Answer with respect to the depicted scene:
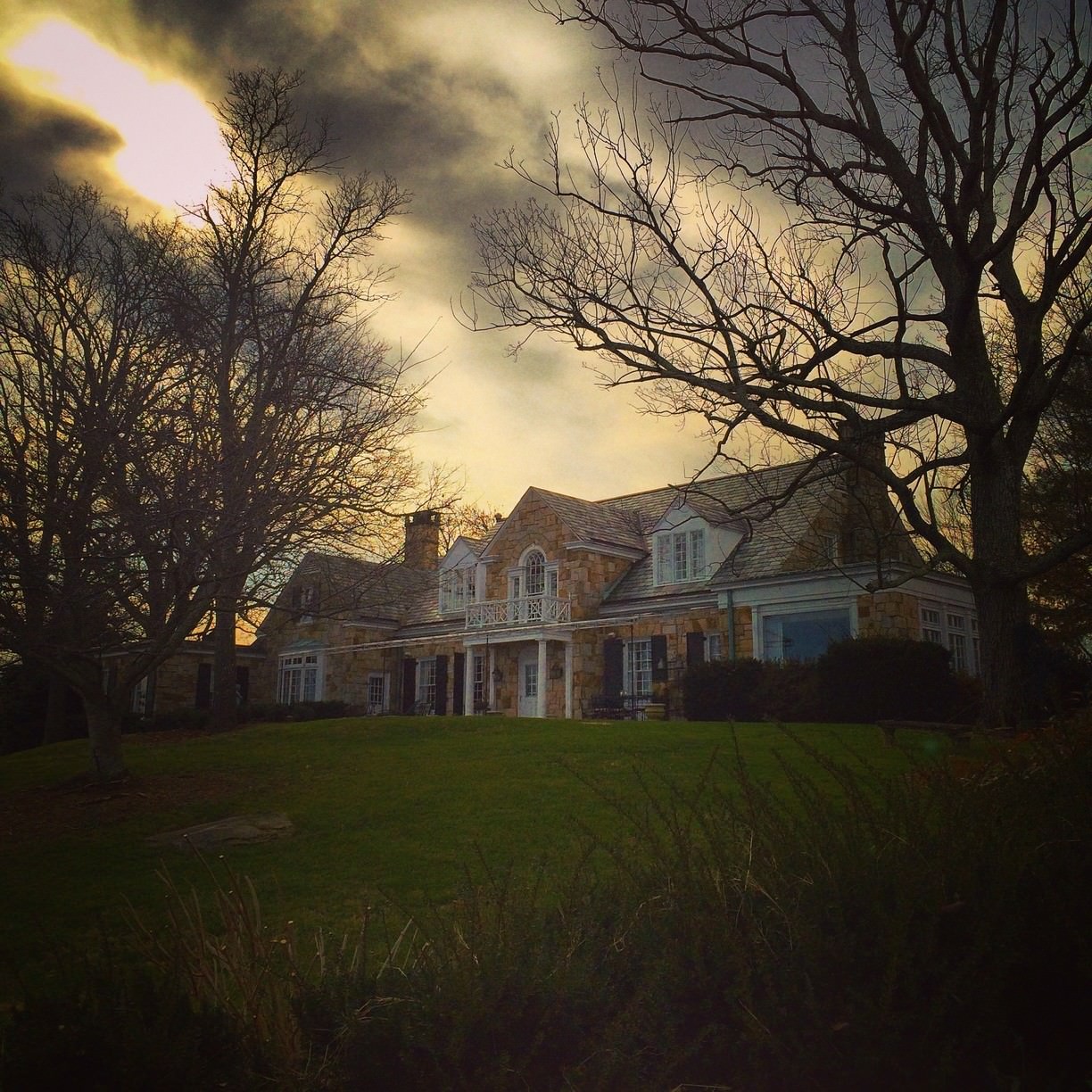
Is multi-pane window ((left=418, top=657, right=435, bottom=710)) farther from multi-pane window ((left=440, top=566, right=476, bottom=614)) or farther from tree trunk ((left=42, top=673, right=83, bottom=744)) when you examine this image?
tree trunk ((left=42, top=673, right=83, bottom=744))

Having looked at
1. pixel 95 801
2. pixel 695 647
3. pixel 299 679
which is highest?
pixel 695 647

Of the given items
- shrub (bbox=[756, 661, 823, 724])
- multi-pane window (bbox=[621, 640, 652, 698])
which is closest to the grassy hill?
shrub (bbox=[756, 661, 823, 724])

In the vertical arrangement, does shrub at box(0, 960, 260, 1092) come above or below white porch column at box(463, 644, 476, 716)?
below

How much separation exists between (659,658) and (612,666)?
1888 mm

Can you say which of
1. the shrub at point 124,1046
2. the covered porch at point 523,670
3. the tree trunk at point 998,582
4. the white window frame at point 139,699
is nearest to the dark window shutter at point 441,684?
the covered porch at point 523,670

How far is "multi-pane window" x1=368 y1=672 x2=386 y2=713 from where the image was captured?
32.6 meters

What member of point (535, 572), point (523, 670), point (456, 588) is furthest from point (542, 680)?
point (456, 588)

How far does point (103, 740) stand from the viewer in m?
12.8

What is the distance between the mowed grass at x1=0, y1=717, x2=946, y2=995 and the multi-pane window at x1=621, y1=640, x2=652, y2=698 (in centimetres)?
791

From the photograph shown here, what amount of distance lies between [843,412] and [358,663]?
23317 mm

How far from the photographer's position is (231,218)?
658 inches

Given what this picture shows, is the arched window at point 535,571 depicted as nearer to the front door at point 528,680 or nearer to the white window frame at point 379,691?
the front door at point 528,680

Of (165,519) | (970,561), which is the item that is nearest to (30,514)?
(165,519)

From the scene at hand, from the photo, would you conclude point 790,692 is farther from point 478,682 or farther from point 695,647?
point 478,682
